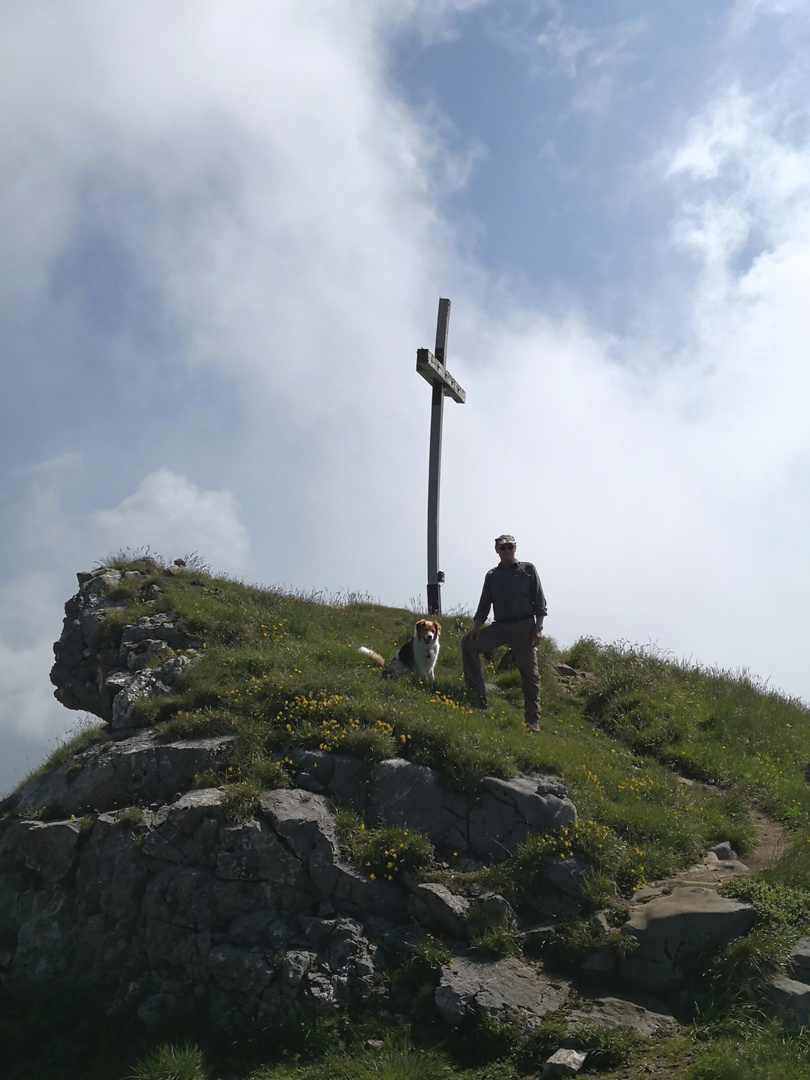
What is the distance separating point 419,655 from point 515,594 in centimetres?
167

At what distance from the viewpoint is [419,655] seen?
39.5 feet

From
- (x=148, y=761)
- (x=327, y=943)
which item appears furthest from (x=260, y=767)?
(x=327, y=943)

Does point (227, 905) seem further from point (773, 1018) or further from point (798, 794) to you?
point (798, 794)

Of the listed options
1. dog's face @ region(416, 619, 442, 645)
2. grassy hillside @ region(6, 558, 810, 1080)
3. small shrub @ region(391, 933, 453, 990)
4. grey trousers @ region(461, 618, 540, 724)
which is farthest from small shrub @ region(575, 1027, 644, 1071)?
dog's face @ region(416, 619, 442, 645)

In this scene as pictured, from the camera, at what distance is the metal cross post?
16922 mm

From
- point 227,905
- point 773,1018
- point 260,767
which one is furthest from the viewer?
point 260,767

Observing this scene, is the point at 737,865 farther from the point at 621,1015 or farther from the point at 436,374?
the point at 436,374

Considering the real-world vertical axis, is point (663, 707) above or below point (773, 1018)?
above

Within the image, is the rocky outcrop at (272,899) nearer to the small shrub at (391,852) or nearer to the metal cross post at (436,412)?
the small shrub at (391,852)

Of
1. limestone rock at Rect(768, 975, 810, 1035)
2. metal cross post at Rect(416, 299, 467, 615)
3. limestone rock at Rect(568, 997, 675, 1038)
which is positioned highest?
metal cross post at Rect(416, 299, 467, 615)

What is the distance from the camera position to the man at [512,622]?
37.4 feet

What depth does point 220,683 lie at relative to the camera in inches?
429

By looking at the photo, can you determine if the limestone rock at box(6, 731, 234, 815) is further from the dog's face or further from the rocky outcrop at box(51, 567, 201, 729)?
the dog's face

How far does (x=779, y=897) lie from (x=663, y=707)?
6.03 m
